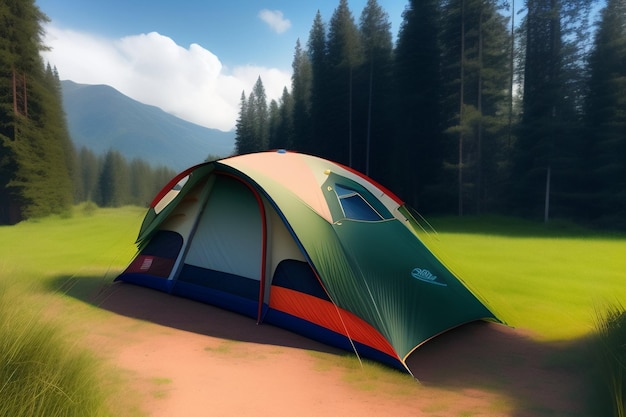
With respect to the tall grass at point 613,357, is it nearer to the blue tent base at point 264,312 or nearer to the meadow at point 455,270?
the meadow at point 455,270

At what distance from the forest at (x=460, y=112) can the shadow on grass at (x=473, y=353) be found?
15.3 m

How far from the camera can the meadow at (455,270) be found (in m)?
2.23

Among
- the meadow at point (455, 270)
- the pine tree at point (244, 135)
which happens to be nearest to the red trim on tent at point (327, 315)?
the meadow at point (455, 270)

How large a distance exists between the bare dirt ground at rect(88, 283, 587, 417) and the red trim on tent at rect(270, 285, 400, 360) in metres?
0.26

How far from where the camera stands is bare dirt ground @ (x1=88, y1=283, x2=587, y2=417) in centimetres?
295

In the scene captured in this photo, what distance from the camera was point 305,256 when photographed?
14.0 ft

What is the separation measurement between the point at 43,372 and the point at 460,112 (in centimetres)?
2038

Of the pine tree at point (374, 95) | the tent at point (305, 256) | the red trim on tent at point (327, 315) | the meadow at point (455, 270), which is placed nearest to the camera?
the meadow at point (455, 270)

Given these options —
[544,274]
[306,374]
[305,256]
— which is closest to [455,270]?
[544,274]

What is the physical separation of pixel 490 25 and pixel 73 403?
22.8 metres

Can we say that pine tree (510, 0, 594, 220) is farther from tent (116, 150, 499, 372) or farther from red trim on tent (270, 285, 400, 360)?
red trim on tent (270, 285, 400, 360)

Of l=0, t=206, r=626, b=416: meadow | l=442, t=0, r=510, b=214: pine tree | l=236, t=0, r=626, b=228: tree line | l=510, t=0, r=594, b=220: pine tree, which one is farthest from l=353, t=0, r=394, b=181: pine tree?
l=0, t=206, r=626, b=416: meadow

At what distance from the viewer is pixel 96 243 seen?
1121 centimetres

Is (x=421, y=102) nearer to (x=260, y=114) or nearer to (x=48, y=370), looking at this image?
(x=48, y=370)
